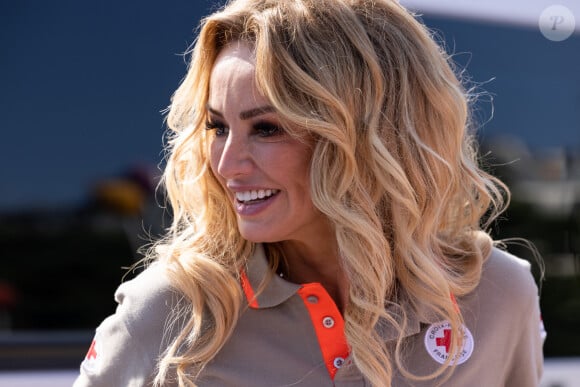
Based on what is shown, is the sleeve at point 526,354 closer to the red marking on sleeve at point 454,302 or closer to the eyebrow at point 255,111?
the red marking on sleeve at point 454,302

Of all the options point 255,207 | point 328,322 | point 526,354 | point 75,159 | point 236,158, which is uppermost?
point 236,158

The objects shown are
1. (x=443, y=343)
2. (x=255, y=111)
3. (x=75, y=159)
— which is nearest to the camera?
(x=255, y=111)

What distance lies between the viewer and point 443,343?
2045 millimetres

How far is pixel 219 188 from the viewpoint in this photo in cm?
210

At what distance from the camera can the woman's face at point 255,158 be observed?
6.37 ft

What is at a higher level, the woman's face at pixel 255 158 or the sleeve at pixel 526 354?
the woman's face at pixel 255 158

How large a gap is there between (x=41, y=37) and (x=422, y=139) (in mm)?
1356

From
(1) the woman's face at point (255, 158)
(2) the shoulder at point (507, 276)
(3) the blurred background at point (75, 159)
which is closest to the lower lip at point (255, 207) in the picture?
(1) the woman's face at point (255, 158)

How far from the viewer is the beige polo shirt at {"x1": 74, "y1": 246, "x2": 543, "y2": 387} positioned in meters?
1.96

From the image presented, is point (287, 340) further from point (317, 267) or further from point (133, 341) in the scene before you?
point (133, 341)

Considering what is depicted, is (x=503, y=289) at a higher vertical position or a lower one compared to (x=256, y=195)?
lower

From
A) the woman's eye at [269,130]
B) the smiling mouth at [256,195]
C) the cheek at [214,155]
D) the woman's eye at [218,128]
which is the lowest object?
the smiling mouth at [256,195]

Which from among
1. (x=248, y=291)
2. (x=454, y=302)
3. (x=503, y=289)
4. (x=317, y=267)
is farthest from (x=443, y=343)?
(x=248, y=291)

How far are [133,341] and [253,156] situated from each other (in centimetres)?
46
